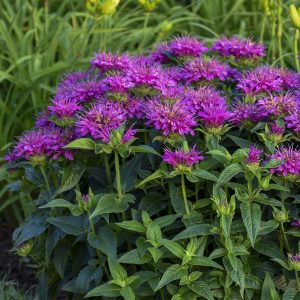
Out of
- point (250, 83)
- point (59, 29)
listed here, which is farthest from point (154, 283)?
point (59, 29)

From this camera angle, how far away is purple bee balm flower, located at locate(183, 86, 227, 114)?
6.81 feet

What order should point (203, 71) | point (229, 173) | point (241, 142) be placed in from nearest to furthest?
point (229, 173)
point (241, 142)
point (203, 71)

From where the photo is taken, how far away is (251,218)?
187cm

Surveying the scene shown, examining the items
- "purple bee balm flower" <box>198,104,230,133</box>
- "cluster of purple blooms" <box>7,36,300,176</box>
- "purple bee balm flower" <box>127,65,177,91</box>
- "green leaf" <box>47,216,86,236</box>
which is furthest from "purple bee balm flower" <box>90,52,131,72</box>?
"green leaf" <box>47,216,86,236</box>

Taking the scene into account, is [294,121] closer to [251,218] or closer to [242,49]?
[251,218]

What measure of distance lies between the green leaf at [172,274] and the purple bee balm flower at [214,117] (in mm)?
412

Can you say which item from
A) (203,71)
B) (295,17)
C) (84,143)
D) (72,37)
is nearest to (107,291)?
(84,143)

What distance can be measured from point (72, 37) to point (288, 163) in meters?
2.27

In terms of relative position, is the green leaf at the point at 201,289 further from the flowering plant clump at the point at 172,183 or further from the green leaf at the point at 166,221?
the green leaf at the point at 166,221

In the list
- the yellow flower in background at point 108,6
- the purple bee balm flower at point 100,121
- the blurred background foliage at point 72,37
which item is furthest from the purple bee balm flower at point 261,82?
the yellow flower in background at point 108,6

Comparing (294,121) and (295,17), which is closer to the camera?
(294,121)

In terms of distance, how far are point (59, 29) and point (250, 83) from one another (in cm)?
189

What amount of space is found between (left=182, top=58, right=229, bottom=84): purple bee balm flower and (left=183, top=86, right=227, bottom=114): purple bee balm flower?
5.5 inches

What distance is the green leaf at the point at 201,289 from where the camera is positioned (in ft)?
6.25
